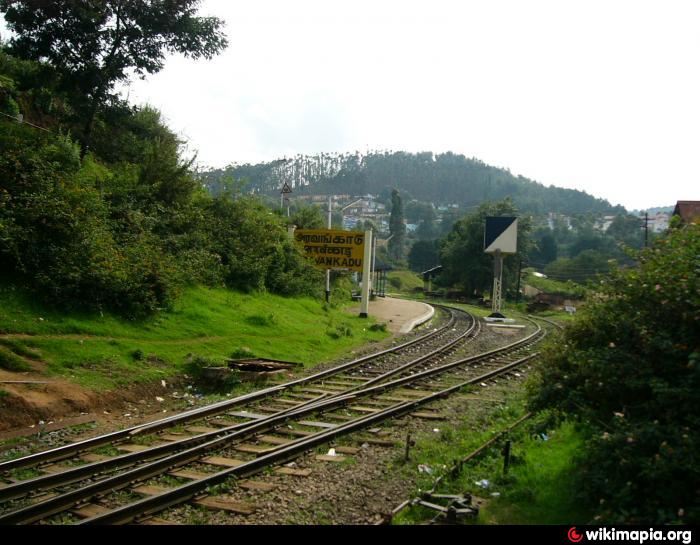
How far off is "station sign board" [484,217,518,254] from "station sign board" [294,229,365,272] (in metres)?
8.19

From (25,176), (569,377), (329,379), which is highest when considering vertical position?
(25,176)

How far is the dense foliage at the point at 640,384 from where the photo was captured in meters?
4.80

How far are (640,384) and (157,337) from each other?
11.3 metres

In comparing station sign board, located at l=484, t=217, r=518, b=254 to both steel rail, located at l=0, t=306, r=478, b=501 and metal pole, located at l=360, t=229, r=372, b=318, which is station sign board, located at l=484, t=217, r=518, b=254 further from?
steel rail, located at l=0, t=306, r=478, b=501

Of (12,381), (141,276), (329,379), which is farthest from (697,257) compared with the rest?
(141,276)

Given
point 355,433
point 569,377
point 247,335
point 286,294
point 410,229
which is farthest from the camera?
point 410,229

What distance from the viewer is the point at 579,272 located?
237ft

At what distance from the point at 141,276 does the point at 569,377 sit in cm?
1153

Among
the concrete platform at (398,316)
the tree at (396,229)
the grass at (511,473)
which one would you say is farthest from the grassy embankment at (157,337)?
the tree at (396,229)

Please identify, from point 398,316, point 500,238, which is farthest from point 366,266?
point 500,238

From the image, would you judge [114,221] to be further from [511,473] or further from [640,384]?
[640,384]

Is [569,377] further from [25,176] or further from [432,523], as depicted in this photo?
[25,176]

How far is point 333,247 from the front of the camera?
84.2 ft

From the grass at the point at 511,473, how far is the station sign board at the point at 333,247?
15565 mm
